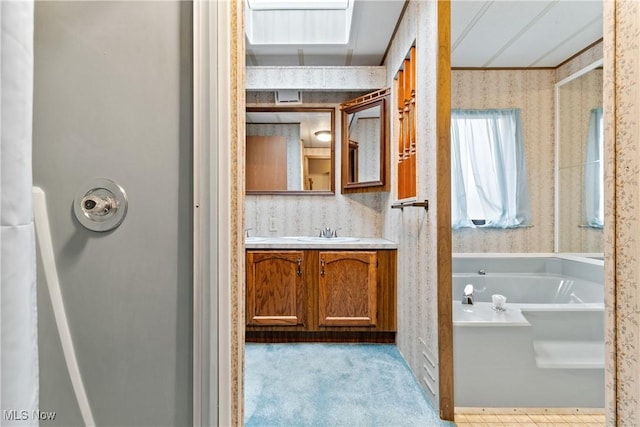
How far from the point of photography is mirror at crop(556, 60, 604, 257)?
2564 mm

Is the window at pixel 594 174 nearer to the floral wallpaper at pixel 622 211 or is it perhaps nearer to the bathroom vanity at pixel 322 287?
the bathroom vanity at pixel 322 287

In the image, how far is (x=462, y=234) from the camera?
2941mm

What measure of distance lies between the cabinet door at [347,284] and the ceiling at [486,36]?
1.74 m

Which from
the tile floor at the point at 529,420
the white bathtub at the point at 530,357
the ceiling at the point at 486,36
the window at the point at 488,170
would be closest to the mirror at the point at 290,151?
the ceiling at the point at 486,36

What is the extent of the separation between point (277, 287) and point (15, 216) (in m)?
2.17

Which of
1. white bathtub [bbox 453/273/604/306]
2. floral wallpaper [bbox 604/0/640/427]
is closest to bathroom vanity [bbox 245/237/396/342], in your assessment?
white bathtub [bbox 453/273/604/306]

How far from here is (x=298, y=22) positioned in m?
2.44

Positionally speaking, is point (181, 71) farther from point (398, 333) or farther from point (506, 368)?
point (398, 333)

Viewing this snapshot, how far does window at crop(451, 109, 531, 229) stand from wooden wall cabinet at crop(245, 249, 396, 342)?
1.03 meters

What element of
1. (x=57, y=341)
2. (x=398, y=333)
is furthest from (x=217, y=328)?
(x=398, y=333)

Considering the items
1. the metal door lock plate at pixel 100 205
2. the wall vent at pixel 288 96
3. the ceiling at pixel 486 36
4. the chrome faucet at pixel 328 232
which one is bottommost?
the chrome faucet at pixel 328 232

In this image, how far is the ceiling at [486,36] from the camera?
2.13 m

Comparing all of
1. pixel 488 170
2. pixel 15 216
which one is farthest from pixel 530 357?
pixel 15 216

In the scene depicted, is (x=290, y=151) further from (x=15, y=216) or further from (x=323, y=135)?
(x=15, y=216)
